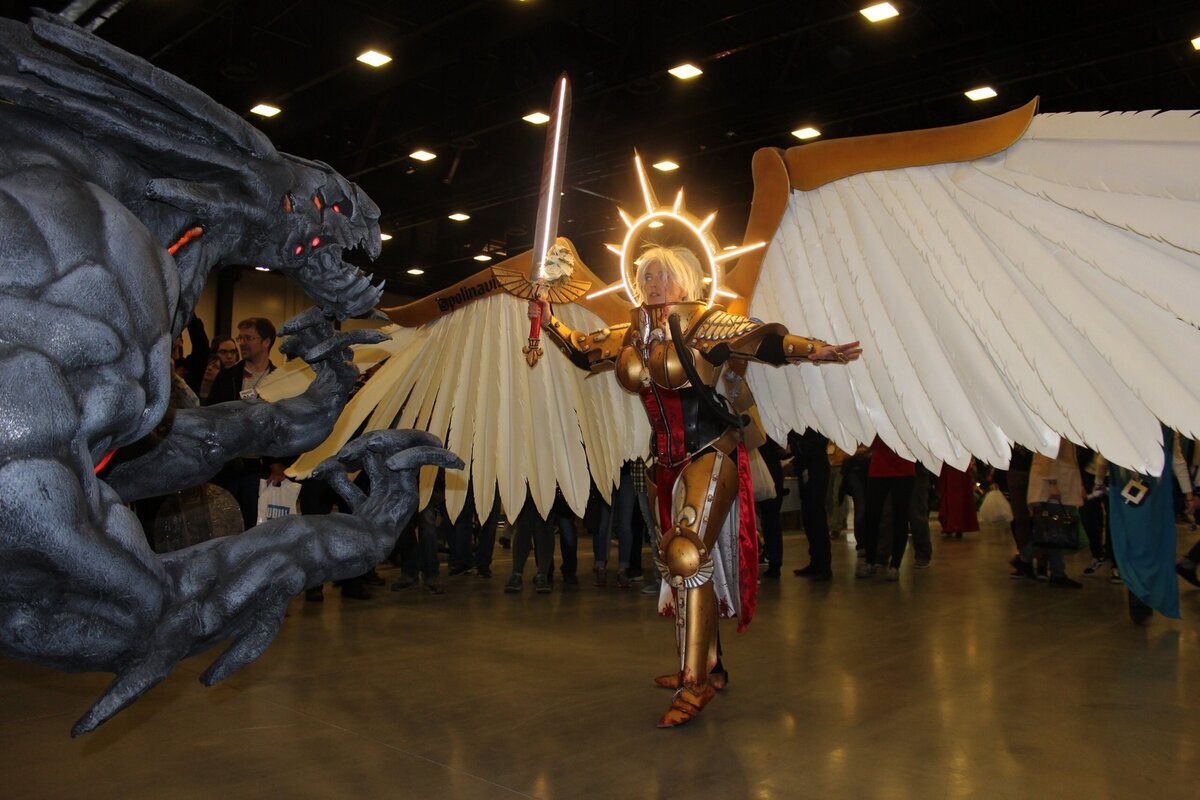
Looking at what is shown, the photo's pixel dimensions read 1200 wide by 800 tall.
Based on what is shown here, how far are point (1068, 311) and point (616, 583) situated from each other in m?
4.66

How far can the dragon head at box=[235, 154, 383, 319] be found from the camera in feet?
4.18

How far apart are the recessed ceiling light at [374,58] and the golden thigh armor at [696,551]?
17.2ft

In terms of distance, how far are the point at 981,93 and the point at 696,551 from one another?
19.0ft

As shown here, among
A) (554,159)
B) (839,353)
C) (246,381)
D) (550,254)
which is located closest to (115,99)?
(554,159)

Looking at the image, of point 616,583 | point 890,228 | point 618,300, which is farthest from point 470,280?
point 616,583

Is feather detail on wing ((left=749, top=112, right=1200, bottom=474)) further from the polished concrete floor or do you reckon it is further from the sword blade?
the polished concrete floor

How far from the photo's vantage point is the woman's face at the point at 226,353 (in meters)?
5.20


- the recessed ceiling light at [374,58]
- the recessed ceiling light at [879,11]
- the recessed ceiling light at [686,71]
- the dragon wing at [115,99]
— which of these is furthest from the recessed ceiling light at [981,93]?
the dragon wing at [115,99]

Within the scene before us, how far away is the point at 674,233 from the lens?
3.49 meters

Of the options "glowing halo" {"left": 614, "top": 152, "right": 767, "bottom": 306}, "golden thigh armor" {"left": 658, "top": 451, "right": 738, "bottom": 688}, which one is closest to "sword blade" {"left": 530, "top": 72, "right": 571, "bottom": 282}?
"glowing halo" {"left": 614, "top": 152, "right": 767, "bottom": 306}

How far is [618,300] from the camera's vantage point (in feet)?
12.0

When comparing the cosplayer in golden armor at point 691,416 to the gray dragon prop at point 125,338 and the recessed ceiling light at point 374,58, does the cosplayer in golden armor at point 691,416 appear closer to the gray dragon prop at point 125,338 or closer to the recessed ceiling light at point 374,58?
the gray dragon prop at point 125,338

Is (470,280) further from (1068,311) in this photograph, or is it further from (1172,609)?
(1172,609)

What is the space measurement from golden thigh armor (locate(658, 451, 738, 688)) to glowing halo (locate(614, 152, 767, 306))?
24.0 inches
